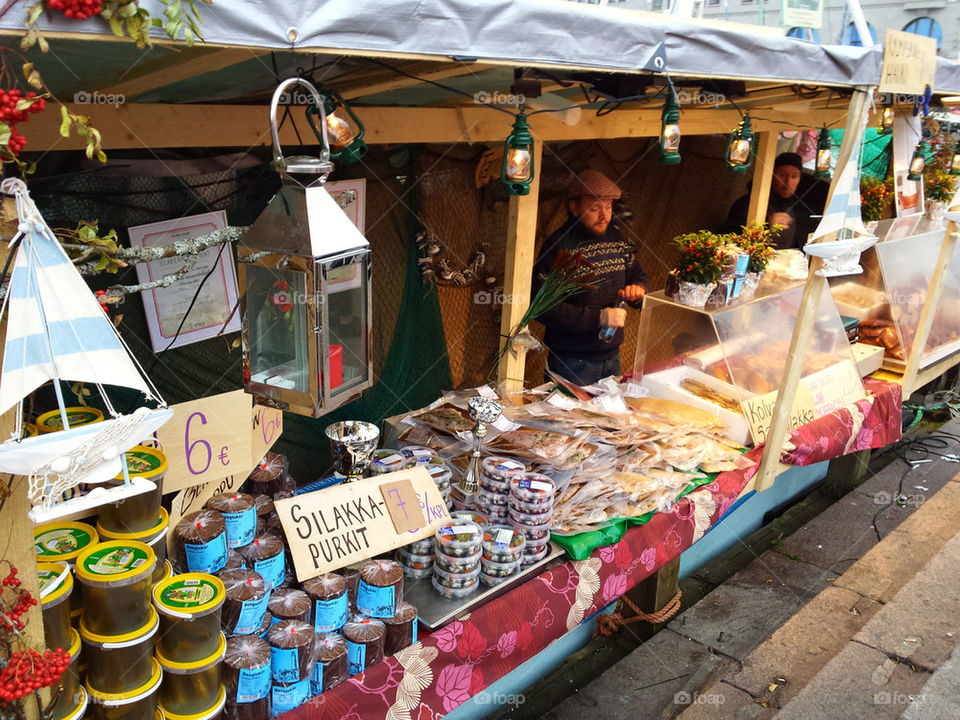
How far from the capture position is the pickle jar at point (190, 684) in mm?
1891

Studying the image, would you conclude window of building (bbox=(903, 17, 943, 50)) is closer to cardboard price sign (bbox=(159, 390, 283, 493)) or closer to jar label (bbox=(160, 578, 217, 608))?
cardboard price sign (bbox=(159, 390, 283, 493))

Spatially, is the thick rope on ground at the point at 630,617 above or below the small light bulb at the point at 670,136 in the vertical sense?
below

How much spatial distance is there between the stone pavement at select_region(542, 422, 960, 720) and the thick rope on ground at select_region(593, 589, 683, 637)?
0.13 metres

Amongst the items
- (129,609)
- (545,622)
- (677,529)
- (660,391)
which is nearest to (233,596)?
(129,609)

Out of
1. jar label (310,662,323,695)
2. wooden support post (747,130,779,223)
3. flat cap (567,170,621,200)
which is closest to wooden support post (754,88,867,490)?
flat cap (567,170,621,200)

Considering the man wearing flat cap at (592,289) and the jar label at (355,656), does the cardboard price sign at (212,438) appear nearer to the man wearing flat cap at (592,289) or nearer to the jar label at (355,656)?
the jar label at (355,656)

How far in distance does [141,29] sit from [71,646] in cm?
138

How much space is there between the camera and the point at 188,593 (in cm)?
193

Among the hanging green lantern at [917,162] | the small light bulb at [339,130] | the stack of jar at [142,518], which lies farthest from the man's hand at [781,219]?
the stack of jar at [142,518]

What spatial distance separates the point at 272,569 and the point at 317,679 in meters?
0.35

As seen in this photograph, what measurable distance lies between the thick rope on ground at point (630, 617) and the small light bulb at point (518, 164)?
2.59 meters

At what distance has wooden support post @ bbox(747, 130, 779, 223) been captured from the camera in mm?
5562

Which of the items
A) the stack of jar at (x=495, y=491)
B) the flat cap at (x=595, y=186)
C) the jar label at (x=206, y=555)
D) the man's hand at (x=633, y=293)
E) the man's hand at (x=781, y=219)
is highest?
the flat cap at (x=595, y=186)

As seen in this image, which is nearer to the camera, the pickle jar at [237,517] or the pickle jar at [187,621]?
the pickle jar at [187,621]
